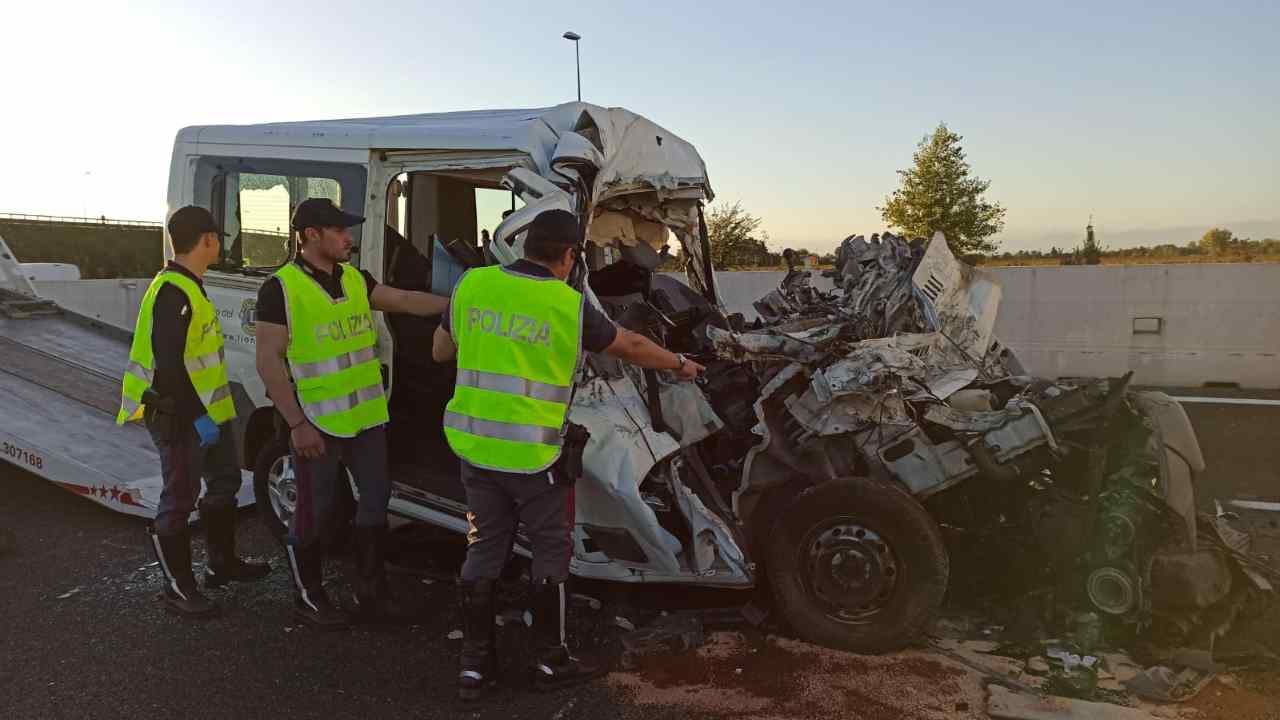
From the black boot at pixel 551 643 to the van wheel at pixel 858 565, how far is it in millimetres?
983

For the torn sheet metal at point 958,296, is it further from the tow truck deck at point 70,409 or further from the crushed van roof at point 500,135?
the tow truck deck at point 70,409

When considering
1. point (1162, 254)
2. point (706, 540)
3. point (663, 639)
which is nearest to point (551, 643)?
point (663, 639)

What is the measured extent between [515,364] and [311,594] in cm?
171

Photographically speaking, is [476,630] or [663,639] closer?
[476,630]

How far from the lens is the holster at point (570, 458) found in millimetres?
3072

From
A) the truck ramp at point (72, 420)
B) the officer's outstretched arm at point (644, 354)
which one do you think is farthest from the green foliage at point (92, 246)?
the officer's outstretched arm at point (644, 354)

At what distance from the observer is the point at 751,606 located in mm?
3818

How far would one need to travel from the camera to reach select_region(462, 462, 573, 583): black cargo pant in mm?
3086

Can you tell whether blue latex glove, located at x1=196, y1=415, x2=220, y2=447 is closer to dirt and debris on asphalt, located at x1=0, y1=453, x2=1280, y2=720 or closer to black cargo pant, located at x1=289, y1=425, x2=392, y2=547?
black cargo pant, located at x1=289, y1=425, x2=392, y2=547

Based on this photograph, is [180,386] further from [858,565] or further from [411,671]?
[858,565]

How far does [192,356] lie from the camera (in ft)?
12.7

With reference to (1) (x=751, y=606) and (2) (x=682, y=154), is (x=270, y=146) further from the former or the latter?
(1) (x=751, y=606)

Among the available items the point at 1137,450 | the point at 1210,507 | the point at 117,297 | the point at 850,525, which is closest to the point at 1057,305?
the point at 1210,507

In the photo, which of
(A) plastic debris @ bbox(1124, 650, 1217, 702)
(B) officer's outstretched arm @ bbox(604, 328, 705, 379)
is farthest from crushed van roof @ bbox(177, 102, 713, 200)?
(A) plastic debris @ bbox(1124, 650, 1217, 702)
